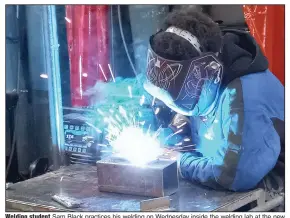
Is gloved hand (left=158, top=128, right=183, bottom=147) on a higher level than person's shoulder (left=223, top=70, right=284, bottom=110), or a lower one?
lower

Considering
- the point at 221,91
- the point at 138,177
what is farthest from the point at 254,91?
the point at 138,177

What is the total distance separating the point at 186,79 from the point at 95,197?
2.58 ft

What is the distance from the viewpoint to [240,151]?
7.57 feet

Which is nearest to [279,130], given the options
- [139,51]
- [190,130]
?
[190,130]

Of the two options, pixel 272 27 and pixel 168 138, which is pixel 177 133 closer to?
pixel 168 138

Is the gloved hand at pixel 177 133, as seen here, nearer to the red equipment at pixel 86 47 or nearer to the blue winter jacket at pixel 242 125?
the blue winter jacket at pixel 242 125

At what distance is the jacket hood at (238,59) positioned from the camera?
2.31m

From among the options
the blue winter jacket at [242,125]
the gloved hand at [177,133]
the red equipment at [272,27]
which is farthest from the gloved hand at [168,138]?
the red equipment at [272,27]

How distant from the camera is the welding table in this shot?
2.26 m

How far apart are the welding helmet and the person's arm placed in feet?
0.39

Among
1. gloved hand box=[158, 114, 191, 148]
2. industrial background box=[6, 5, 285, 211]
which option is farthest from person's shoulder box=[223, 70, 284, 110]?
gloved hand box=[158, 114, 191, 148]

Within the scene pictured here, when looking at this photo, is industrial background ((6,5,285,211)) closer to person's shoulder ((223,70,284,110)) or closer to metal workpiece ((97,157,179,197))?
person's shoulder ((223,70,284,110))

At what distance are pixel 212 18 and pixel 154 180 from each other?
0.92m

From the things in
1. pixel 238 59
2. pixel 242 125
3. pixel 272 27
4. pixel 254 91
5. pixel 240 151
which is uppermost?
pixel 272 27
